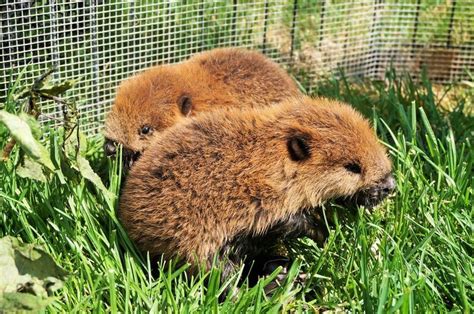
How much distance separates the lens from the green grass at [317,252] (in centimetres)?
387

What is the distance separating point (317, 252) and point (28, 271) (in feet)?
5.61

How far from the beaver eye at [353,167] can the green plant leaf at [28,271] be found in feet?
5.66

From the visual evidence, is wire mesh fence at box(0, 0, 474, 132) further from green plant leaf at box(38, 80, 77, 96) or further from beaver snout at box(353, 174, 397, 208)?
beaver snout at box(353, 174, 397, 208)

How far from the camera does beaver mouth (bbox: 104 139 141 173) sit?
558 centimetres

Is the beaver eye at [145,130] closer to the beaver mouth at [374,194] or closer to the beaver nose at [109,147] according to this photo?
the beaver nose at [109,147]

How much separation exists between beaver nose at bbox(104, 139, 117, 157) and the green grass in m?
0.53

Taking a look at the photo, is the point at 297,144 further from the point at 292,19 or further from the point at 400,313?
the point at 292,19

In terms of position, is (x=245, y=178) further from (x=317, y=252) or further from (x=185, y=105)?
(x=185, y=105)

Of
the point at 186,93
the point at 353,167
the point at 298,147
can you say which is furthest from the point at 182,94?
the point at 353,167

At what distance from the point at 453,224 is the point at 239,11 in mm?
3155

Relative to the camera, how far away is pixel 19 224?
15.0 feet

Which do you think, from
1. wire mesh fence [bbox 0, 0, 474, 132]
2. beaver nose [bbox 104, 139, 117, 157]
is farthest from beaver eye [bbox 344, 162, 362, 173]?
wire mesh fence [bbox 0, 0, 474, 132]

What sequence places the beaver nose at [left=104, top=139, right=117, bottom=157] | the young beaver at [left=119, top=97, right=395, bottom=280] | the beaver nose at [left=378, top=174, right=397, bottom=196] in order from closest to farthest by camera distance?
the young beaver at [left=119, top=97, right=395, bottom=280] < the beaver nose at [left=378, top=174, right=397, bottom=196] < the beaver nose at [left=104, top=139, right=117, bottom=157]

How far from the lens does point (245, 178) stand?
14.2 ft
